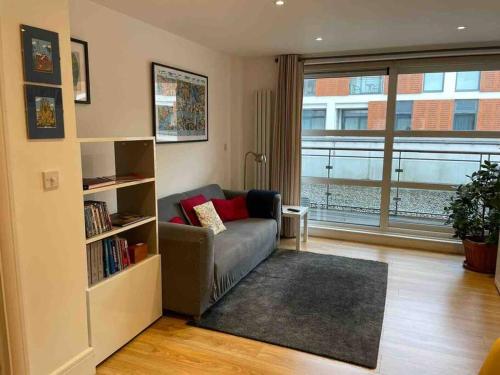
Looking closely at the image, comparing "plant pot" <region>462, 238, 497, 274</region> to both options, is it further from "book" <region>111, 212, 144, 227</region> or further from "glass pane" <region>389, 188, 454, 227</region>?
"book" <region>111, 212, 144, 227</region>

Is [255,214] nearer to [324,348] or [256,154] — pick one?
[256,154]

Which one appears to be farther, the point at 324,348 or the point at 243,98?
the point at 243,98

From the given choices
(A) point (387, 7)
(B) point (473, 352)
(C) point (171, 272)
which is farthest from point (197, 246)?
(A) point (387, 7)

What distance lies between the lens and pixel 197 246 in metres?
2.68

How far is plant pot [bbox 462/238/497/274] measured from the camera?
371 cm

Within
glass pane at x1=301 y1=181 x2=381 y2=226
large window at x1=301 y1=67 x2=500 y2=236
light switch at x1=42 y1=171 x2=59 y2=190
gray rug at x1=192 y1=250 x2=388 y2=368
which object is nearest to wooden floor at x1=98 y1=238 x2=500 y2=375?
gray rug at x1=192 y1=250 x2=388 y2=368

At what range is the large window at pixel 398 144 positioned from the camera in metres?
4.28

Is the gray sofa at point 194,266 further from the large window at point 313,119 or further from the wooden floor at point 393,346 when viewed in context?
the large window at point 313,119

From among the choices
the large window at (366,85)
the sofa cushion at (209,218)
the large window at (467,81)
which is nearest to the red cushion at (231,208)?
the sofa cushion at (209,218)

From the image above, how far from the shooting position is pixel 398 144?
4625 millimetres

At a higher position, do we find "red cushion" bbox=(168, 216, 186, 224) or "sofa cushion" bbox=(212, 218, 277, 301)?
"red cushion" bbox=(168, 216, 186, 224)

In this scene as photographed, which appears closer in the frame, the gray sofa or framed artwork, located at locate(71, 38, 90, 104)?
framed artwork, located at locate(71, 38, 90, 104)

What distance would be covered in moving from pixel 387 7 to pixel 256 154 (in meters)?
2.20

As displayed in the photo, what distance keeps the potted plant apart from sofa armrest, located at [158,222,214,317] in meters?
2.74
